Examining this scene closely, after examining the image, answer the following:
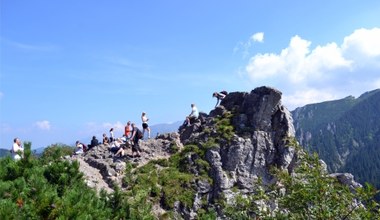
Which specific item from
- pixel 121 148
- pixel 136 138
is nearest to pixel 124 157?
pixel 121 148

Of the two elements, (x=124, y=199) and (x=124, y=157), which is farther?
(x=124, y=157)

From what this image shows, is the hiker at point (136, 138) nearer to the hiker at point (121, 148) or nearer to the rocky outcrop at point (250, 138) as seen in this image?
the hiker at point (121, 148)

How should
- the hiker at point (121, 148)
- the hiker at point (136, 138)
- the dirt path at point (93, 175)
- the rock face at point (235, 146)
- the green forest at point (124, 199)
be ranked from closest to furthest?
1. the green forest at point (124, 199)
2. the dirt path at point (93, 175)
3. the hiker at point (136, 138)
4. the rock face at point (235, 146)
5. the hiker at point (121, 148)

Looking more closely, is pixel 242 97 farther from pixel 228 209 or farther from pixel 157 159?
pixel 228 209

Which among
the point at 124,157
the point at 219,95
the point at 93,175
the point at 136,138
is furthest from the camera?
the point at 219,95

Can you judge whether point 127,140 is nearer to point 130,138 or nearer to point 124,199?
point 130,138

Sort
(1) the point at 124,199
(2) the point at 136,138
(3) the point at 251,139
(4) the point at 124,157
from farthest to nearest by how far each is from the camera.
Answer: (3) the point at 251,139, (4) the point at 124,157, (2) the point at 136,138, (1) the point at 124,199

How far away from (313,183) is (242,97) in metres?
29.7

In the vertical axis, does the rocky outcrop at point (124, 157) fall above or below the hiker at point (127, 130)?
below

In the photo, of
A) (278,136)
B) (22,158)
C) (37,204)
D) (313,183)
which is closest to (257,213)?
(313,183)

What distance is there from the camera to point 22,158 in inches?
660

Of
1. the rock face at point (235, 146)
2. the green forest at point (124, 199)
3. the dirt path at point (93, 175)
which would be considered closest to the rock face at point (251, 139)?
the rock face at point (235, 146)

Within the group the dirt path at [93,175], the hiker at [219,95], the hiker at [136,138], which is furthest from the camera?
the hiker at [219,95]

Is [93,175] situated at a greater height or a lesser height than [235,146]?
lesser
